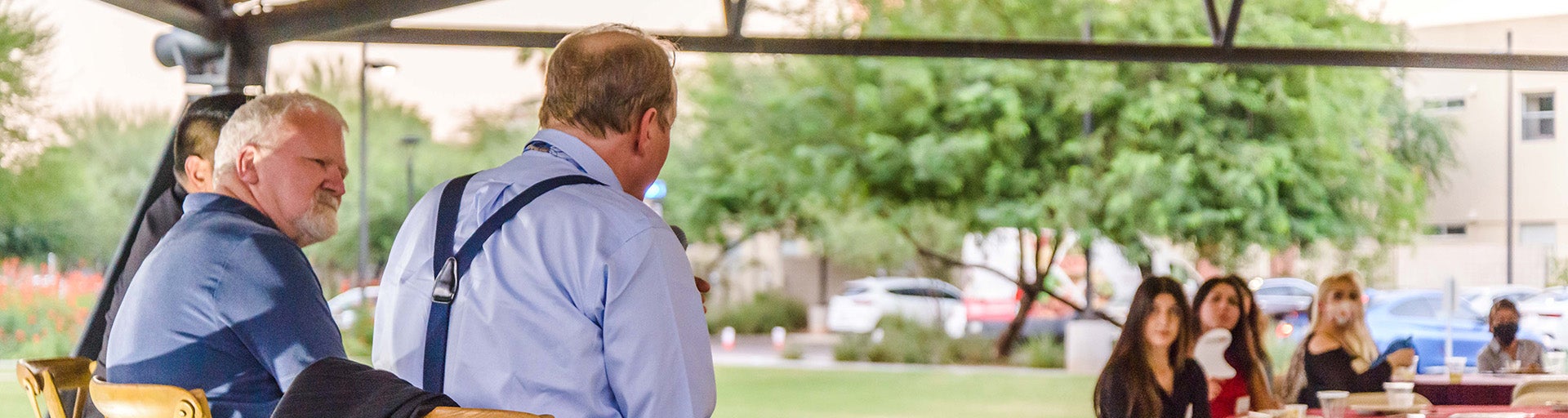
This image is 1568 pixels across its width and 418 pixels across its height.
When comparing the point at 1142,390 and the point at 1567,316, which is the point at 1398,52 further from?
the point at 1567,316

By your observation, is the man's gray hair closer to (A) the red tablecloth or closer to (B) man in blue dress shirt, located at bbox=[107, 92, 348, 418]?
(B) man in blue dress shirt, located at bbox=[107, 92, 348, 418]

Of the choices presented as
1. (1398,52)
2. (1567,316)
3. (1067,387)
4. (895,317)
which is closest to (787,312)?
(895,317)

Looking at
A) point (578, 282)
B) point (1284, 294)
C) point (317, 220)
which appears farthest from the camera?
point (1284, 294)

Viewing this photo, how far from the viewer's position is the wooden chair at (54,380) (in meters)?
2.29

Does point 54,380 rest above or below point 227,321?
below

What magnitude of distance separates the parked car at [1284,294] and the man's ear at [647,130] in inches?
749

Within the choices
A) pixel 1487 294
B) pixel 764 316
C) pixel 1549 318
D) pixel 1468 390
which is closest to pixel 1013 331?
pixel 1487 294

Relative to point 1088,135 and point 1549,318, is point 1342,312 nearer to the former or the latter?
point 1549,318

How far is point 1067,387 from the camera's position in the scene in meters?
13.1

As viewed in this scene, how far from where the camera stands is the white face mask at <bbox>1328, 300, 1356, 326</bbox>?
5195mm

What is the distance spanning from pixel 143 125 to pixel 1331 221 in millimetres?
22201

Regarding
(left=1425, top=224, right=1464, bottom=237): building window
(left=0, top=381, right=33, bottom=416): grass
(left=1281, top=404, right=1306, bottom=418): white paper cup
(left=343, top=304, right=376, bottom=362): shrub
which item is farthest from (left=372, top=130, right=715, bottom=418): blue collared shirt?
(left=1425, top=224, right=1464, bottom=237): building window

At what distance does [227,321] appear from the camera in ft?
6.46

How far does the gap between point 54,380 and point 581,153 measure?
1.58m
